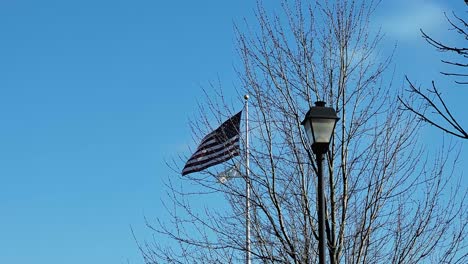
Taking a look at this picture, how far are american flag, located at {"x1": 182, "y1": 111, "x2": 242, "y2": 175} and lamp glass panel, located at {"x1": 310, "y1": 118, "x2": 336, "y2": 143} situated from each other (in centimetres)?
401

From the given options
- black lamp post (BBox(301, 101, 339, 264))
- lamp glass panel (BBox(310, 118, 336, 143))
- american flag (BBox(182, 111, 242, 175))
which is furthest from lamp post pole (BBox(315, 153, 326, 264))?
american flag (BBox(182, 111, 242, 175))

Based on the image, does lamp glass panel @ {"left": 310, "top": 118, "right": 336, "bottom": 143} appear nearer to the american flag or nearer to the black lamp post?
the black lamp post

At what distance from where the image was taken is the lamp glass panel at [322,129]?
718cm

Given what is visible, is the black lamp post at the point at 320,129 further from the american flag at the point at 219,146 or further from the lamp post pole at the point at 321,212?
the american flag at the point at 219,146

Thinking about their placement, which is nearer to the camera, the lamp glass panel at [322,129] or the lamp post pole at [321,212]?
the lamp post pole at [321,212]

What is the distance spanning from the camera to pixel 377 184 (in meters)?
10.2

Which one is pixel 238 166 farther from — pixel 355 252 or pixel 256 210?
pixel 355 252

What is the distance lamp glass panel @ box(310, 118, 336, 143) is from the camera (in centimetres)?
718

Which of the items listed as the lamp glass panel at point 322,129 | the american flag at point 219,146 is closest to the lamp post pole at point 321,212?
the lamp glass panel at point 322,129

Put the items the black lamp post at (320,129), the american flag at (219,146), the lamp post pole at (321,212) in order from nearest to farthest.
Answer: the lamp post pole at (321,212) < the black lamp post at (320,129) < the american flag at (219,146)

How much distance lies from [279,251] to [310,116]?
345 centimetres

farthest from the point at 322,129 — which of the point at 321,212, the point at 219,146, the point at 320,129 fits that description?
the point at 219,146

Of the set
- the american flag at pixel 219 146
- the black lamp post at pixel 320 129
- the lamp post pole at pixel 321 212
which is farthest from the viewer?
the american flag at pixel 219 146

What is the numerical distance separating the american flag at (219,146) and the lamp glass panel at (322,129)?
4.01 meters
